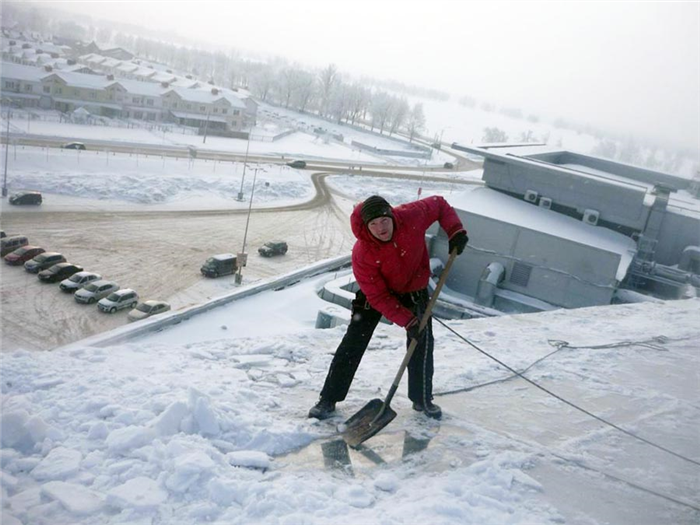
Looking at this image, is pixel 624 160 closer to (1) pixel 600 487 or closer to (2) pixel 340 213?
(2) pixel 340 213

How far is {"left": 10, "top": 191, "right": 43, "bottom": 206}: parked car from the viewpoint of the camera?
11367mm

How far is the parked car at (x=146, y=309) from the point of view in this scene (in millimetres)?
8203

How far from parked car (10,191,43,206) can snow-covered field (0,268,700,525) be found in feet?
32.8

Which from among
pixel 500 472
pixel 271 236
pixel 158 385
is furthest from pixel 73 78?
pixel 500 472

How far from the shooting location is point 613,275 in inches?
348

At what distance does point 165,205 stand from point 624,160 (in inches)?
551

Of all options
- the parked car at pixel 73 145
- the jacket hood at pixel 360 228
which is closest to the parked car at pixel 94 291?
the parked car at pixel 73 145

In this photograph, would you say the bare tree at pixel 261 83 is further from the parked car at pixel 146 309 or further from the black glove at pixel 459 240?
the black glove at pixel 459 240

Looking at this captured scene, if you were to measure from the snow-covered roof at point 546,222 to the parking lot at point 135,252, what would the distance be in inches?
187

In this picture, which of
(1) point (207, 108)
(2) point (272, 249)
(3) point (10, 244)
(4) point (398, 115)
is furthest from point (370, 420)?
(4) point (398, 115)

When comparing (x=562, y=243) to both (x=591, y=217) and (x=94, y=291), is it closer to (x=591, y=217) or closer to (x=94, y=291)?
(x=591, y=217)

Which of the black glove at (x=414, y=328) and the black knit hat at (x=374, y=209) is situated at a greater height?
the black knit hat at (x=374, y=209)

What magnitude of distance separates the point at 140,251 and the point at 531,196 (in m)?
8.87

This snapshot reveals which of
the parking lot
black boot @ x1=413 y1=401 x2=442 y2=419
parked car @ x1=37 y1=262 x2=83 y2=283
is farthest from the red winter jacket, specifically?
parked car @ x1=37 y1=262 x2=83 y2=283
